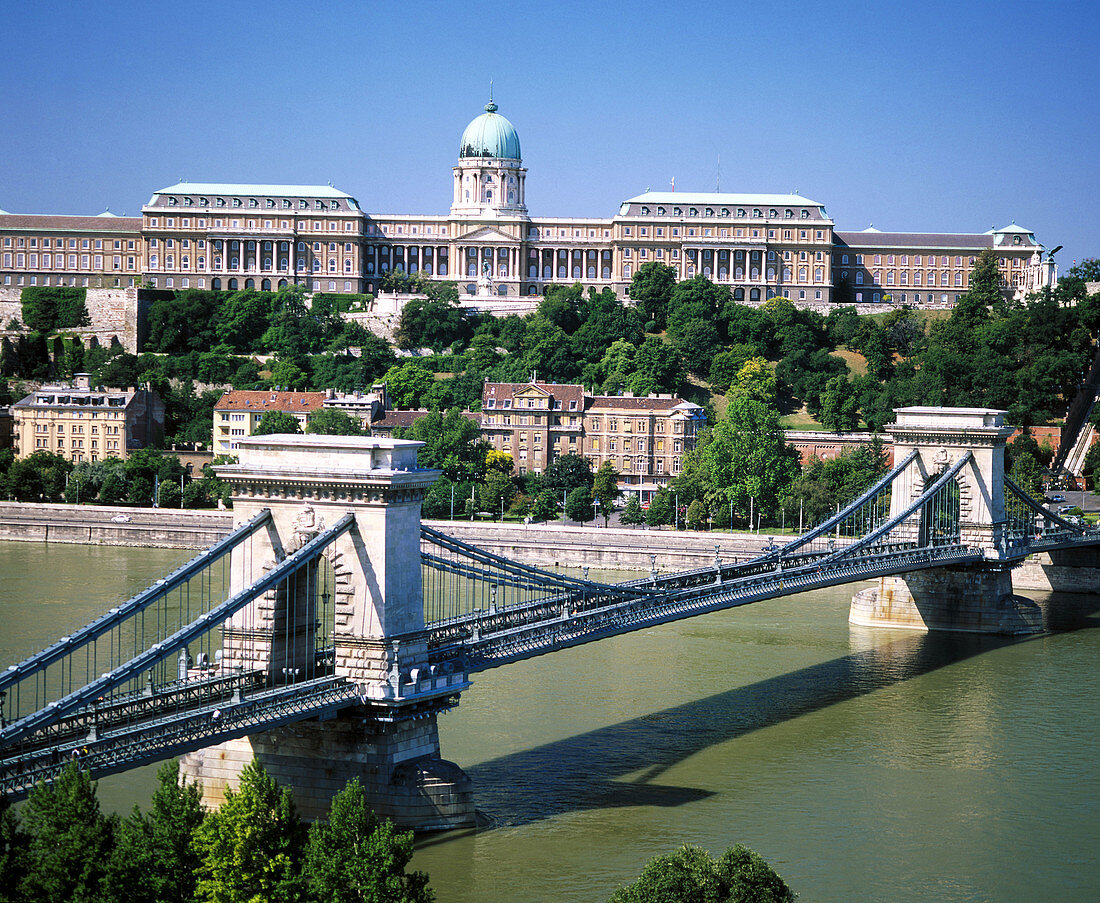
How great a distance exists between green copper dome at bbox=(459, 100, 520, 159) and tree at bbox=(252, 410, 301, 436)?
28.7 m

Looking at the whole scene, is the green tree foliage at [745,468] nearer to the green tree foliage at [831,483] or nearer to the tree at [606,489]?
the green tree foliage at [831,483]

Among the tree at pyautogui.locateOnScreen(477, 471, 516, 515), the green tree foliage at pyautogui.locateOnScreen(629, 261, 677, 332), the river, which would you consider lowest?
the river

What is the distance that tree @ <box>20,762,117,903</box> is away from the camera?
14.7m

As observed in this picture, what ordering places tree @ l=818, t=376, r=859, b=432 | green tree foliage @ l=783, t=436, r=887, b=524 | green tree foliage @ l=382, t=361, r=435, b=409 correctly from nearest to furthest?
green tree foliage @ l=783, t=436, r=887, b=524
tree @ l=818, t=376, r=859, b=432
green tree foliage @ l=382, t=361, r=435, b=409

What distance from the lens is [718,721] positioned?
992 inches

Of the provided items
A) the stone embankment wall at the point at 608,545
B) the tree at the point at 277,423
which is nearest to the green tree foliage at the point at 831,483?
the stone embankment wall at the point at 608,545

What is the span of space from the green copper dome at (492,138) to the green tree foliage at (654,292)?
462 inches

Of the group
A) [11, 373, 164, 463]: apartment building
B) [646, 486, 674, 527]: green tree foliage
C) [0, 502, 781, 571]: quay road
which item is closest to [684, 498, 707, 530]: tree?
[646, 486, 674, 527]: green tree foliage

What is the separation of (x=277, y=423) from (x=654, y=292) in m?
21.8

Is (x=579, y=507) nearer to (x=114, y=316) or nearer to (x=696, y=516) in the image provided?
(x=696, y=516)

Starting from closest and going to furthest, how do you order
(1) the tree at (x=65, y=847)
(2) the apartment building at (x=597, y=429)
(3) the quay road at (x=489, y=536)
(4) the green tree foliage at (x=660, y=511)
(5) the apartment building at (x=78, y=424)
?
(1) the tree at (x=65, y=847) → (3) the quay road at (x=489, y=536) → (4) the green tree foliage at (x=660, y=511) → (2) the apartment building at (x=597, y=429) → (5) the apartment building at (x=78, y=424)

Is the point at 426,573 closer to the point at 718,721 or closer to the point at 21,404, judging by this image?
the point at 718,721

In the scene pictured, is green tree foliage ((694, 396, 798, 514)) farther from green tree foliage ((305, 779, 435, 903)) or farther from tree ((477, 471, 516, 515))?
green tree foliage ((305, 779, 435, 903))

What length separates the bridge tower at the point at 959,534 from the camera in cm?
3481
